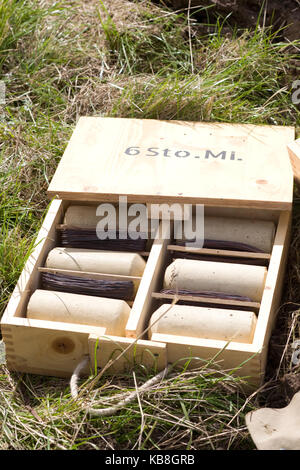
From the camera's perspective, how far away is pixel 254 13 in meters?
4.78

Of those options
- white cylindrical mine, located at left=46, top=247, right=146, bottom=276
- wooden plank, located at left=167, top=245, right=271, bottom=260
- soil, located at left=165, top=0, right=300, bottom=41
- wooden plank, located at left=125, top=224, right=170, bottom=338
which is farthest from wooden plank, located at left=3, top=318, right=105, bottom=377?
soil, located at left=165, top=0, right=300, bottom=41

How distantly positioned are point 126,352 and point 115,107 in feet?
6.03

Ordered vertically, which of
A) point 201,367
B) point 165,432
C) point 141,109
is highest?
point 141,109

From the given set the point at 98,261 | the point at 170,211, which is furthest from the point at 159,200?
the point at 98,261

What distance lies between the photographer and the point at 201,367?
3.12 meters

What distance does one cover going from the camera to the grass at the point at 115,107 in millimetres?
3070

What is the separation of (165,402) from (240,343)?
1.32ft

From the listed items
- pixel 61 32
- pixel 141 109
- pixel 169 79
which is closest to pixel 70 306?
pixel 141 109

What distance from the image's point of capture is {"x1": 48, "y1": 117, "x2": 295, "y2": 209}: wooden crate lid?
3.57 meters

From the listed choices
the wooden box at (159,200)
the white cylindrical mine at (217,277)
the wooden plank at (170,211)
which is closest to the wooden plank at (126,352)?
the wooden box at (159,200)

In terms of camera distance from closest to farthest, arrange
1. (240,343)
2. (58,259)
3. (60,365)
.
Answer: (240,343), (60,365), (58,259)

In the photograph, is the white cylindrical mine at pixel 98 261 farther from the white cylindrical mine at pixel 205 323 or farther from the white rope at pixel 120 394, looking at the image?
the white rope at pixel 120 394
